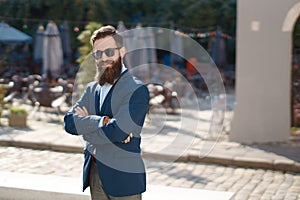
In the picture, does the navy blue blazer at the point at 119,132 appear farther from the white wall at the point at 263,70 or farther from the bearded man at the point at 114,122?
the white wall at the point at 263,70

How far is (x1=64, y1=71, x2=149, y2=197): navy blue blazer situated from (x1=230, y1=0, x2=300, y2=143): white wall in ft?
20.6

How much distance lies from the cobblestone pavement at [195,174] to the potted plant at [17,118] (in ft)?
6.62

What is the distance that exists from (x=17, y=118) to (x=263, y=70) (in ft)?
14.8

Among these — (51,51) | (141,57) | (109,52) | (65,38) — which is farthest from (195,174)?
(65,38)

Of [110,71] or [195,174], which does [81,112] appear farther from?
[195,174]

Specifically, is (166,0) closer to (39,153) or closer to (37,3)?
(37,3)

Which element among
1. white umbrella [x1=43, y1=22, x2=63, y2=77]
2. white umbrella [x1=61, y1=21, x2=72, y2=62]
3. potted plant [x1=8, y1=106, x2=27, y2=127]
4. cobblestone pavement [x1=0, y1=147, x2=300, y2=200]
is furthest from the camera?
white umbrella [x1=61, y1=21, x2=72, y2=62]

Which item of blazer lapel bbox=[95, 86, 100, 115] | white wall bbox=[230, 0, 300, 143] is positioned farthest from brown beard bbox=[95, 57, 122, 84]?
white wall bbox=[230, 0, 300, 143]

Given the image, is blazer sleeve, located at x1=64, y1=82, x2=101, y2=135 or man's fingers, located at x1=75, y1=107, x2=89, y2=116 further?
man's fingers, located at x1=75, y1=107, x2=89, y2=116

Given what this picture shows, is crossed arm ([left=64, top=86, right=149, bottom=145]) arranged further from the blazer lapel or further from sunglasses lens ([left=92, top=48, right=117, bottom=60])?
sunglasses lens ([left=92, top=48, right=117, bottom=60])

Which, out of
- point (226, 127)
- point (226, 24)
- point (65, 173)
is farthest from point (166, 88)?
point (226, 24)

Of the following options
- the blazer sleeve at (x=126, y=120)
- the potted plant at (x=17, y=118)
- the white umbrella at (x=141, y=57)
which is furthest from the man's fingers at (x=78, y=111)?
the white umbrella at (x=141, y=57)

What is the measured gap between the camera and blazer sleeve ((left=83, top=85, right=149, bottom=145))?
126 inches

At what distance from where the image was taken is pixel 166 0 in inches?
885
